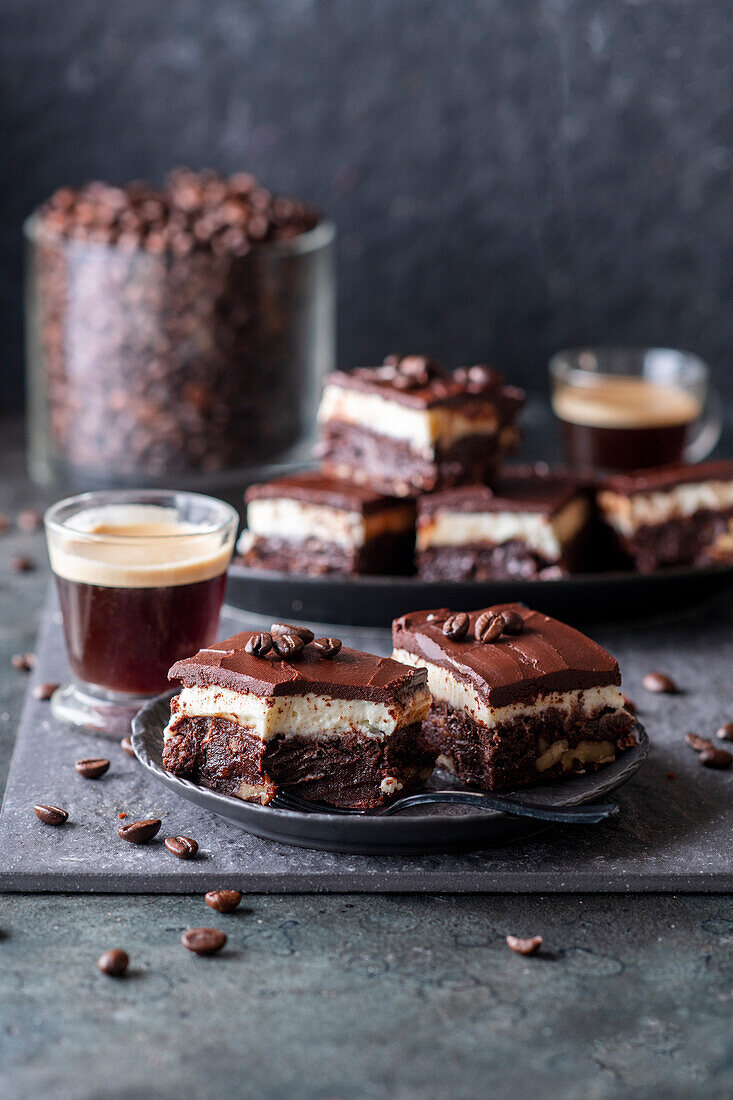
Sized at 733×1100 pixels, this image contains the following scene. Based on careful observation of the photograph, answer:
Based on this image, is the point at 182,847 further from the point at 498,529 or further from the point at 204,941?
the point at 498,529

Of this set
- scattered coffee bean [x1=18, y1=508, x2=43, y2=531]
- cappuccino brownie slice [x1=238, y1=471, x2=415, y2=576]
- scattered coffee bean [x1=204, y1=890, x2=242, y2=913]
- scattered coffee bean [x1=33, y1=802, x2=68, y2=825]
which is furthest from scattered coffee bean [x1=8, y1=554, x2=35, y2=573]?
scattered coffee bean [x1=204, y1=890, x2=242, y2=913]

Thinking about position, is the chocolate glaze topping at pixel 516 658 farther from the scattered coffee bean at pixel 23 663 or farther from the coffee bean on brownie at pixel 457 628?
the scattered coffee bean at pixel 23 663

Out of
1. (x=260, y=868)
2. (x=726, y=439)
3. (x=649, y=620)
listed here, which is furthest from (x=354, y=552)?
(x=726, y=439)

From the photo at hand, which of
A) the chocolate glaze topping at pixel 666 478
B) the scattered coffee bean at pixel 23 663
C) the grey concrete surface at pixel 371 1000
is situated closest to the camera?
the grey concrete surface at pixel 371 1000

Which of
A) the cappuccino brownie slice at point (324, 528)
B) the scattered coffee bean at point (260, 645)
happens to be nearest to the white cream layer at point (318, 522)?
the cappuccino brownie slice at point (324, 528)

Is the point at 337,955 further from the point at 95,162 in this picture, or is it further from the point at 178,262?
the point at 95,162

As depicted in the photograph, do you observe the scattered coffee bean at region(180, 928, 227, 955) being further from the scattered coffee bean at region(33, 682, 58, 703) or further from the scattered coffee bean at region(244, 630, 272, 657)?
the scattered coffee bean at region(33, 682, 58, 703)
